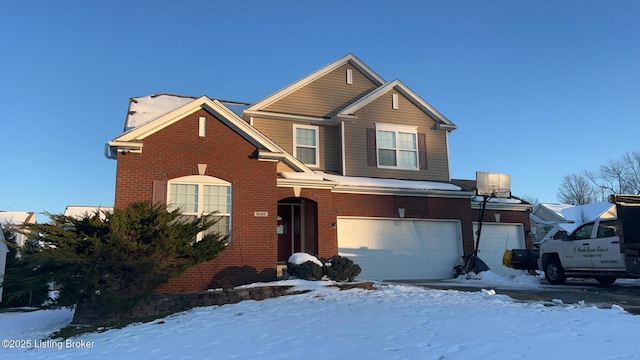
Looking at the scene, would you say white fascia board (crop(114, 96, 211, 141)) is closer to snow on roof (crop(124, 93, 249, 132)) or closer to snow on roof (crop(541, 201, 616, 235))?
snow on roof (crop(124, 93, 249, 132))

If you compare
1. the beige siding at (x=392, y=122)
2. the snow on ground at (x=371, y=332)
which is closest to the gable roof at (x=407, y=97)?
the beige siding at (x=392, y=122)

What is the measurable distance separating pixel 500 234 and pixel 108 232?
15.2 m

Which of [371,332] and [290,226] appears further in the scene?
[290,226]

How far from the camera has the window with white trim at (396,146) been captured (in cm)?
1869

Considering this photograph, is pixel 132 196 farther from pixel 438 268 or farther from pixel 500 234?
pixel 500 234

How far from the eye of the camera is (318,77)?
19.2 m

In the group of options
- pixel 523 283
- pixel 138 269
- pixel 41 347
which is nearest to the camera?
pixel 41 347

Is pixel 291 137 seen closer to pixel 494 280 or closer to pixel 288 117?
pixel 288 117

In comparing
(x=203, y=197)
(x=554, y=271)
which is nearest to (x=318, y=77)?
(x=203, y=197)

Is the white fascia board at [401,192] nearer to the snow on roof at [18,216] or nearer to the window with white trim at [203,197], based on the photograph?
the window with white trim at [203,197]

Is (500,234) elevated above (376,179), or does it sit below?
below

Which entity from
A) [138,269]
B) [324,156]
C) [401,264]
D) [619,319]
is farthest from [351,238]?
[619,319]

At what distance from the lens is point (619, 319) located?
7289 millimetres

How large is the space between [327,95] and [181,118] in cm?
749
